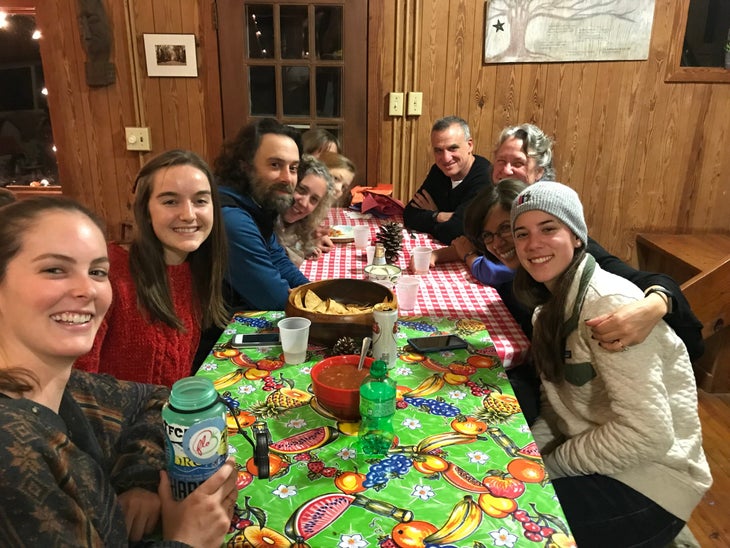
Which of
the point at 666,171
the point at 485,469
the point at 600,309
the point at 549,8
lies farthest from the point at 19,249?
the point at 666,171

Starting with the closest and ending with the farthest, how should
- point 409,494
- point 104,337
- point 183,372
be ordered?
1. point 409,494
2. point 104,337
3. point 183,372

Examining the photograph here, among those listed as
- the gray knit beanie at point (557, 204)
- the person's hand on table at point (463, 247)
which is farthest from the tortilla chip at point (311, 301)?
the person's hand on table at point (463, 247)

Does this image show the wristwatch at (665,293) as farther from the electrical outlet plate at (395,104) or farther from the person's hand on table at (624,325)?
the electrical outlet plate at (395,104)

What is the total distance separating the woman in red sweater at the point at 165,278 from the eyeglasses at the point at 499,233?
88cm

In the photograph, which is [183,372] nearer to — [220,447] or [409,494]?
[220,447]

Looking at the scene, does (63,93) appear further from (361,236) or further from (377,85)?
(361,236)

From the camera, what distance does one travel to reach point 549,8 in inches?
133

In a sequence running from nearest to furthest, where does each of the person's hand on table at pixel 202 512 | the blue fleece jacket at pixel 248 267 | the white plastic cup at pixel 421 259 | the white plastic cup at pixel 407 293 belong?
the person's hand on table at pixel 202 512 → the white plastic cup at pixel 407 293 → the blue fleece jacket at pixel 248 267 → the white plastic cup at pixel 421 259

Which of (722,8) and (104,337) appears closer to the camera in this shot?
(104,337)

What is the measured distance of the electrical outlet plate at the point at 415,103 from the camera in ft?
11.8

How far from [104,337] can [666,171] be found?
3674 mm

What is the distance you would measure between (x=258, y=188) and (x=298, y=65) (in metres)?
1.85

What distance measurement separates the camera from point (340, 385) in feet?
3.79

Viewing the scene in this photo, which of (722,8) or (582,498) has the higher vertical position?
(722,8)
